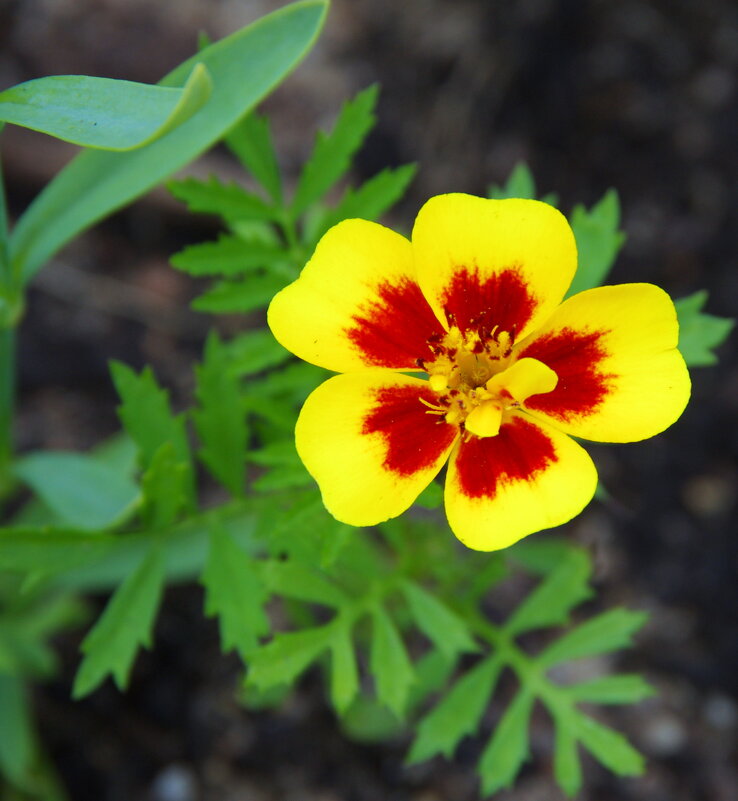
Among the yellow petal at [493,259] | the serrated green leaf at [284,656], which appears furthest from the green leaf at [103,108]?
the serrated green leaf at [284,656]

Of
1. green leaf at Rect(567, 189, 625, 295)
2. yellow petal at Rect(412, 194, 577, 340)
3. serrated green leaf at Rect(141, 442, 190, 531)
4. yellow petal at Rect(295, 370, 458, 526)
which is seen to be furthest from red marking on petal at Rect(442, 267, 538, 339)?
serrated green leaf at Rect(141, 442, 190, 531)

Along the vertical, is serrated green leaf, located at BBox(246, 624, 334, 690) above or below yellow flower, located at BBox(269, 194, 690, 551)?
below

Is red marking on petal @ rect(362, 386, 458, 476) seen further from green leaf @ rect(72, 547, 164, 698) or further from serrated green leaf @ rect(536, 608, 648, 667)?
serrated green leaf @ rect(536, 608, 648, 667)

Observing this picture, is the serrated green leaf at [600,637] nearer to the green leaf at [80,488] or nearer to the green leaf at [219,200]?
the green leaf at [80,488]

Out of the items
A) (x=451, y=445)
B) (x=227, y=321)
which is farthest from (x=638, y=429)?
(x=227, y=321)

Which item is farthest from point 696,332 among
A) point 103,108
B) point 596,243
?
point 103,108

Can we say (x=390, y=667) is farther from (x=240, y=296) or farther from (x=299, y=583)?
(x=240, y=296)
